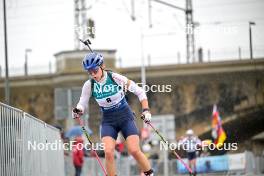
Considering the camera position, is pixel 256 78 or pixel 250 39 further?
pixel 256 78

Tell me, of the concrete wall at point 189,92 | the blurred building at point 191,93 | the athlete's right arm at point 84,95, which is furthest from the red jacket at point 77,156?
the concrete wall at point 189,92

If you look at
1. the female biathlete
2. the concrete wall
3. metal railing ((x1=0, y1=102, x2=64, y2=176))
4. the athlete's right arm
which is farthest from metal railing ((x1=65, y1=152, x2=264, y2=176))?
the female biathlete

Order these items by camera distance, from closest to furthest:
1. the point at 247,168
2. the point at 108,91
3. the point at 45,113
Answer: the point at 108,91, the point at 247,168, the point at 45,113

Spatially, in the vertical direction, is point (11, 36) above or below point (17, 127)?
above

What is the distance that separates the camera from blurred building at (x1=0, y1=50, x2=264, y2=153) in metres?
51.1

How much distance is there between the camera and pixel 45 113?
176 feet

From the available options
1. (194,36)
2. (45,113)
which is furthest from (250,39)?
(45,113)

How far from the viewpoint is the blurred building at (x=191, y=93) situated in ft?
168

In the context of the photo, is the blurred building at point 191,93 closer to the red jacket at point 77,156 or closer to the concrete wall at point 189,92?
the concrete wall at point 189,92

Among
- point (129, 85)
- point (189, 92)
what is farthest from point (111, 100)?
point (189, 92)

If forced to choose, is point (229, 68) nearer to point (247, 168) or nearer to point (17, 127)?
point (247, 168)

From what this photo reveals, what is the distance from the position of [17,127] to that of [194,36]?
89.5 feet

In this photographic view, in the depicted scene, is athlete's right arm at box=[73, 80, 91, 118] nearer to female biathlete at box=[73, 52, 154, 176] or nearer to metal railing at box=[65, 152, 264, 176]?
female biathlete at box=[73, 52, 154, 176]

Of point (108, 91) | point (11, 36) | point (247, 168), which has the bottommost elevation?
point (247, 168)
